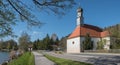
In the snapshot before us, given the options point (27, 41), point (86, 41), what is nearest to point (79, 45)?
point (86, 41)

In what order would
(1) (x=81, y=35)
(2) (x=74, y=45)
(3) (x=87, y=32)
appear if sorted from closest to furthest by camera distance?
(1) (x=81, y=35)
(3) (x=87, y=32)
(2) (x=74, y=45)

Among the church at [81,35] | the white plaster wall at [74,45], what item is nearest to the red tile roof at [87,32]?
the church at [81,35]

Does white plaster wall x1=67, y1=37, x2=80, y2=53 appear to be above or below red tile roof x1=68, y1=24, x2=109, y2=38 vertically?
below

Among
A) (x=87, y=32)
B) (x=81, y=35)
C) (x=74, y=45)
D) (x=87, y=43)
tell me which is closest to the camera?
(x=87, y=43)

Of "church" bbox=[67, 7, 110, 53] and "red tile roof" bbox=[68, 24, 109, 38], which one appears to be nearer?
"church" bbox=[67, 7, 110, 53]

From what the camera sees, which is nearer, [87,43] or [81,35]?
[87,43]

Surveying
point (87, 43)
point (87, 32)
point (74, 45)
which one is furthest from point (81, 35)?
point (87, 43)

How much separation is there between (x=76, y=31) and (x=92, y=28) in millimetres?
6584

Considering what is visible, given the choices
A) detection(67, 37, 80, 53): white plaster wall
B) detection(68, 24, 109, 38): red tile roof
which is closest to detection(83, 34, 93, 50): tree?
detection(67, 37, 80, 53): white plaster wall

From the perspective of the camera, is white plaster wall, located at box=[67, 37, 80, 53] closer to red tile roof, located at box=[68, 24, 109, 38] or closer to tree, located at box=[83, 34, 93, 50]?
red tile roof, located at box=[68, 24, 109, 38]

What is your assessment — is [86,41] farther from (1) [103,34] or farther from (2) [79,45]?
(1) [103,34]

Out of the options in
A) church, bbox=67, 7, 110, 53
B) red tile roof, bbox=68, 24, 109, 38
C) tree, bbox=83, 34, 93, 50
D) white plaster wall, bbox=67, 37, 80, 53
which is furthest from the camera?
red tile roof, bbox=68, 24, 109, 38

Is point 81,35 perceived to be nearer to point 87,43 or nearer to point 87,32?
point 87,32

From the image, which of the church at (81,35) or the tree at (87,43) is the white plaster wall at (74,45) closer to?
the church at (81,35)
